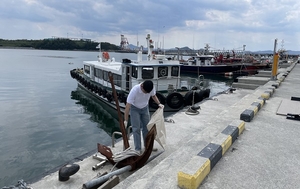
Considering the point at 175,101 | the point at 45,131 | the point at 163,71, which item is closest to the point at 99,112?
the point at 45,131

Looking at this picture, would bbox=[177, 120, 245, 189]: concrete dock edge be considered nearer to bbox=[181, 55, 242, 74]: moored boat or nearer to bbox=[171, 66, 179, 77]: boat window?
bbox=[171, 66, 179, 77]: boat window

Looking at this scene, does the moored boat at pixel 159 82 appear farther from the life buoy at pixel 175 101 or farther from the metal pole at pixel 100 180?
the metal pole at pixel 100 180

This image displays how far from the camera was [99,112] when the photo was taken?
13.3 m

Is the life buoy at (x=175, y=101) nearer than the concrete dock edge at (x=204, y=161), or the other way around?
the concrete dock edge at (x=204, y=161)

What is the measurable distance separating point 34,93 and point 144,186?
18374 millimetres

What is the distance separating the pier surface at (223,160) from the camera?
303 cm

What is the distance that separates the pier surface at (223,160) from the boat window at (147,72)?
545cm

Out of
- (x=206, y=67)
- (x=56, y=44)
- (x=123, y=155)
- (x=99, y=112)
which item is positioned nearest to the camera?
(x=123, y=155)

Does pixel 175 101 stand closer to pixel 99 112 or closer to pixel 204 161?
pixel 99 112

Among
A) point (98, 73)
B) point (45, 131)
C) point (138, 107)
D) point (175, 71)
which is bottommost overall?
point (45, 131)

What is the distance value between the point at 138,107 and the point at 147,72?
23.6 ft

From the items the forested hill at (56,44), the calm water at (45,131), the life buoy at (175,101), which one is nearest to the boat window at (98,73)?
the calm water at (45,131)

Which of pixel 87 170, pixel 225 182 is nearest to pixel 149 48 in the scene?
pixel 87 170

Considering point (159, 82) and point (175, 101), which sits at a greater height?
point (159, 82)
